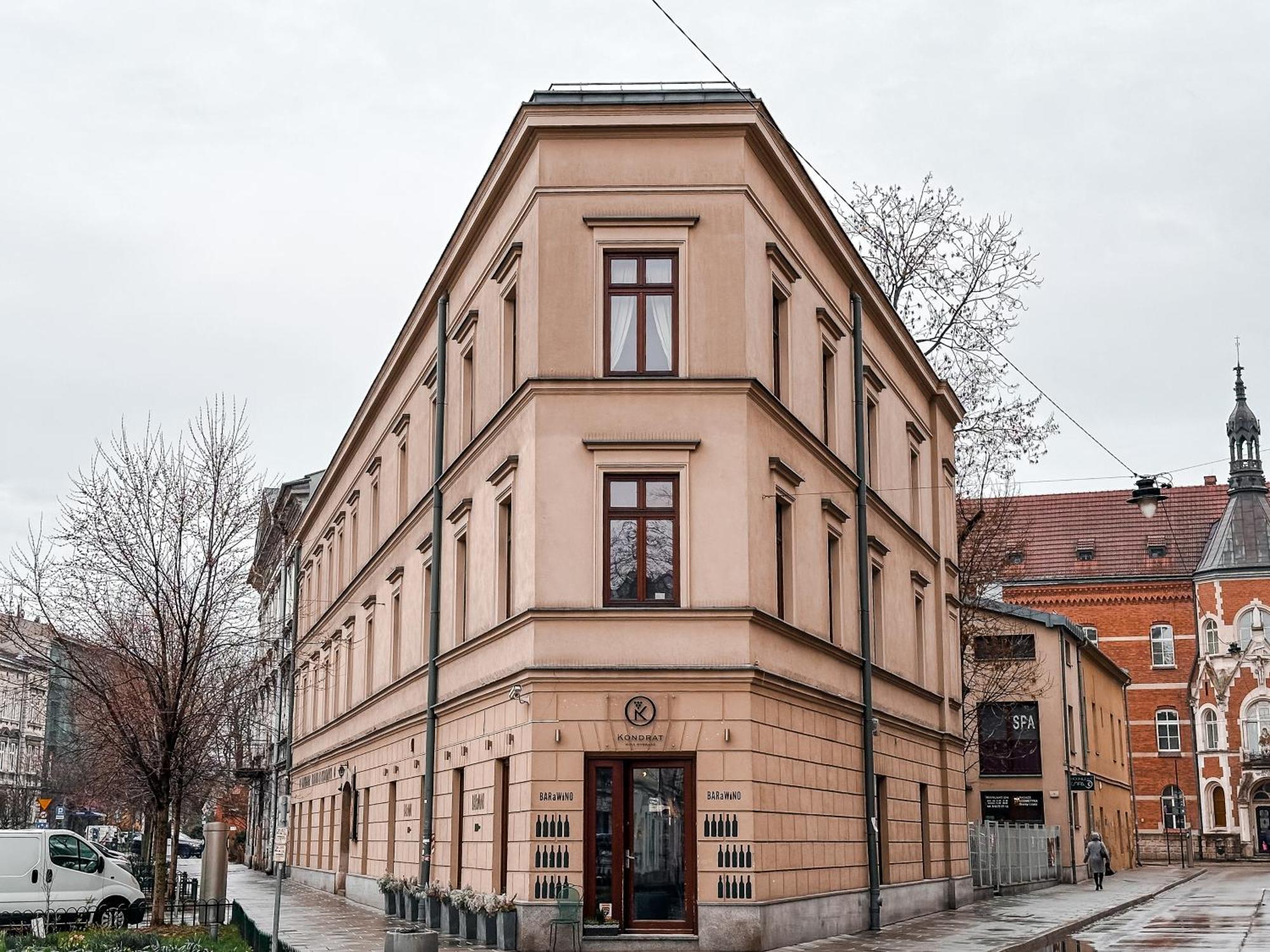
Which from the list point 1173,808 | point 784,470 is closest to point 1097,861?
point 784,470

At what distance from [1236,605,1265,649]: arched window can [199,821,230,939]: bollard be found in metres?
64.3

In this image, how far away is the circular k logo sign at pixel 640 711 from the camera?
1984cm

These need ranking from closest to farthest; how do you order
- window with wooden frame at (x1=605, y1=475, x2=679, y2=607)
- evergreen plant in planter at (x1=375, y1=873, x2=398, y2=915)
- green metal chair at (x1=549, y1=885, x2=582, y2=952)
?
1. green metal chair at (x1=549, y1=885, x2=582, y2=952)
2. window with wooden frame at (x1=605, y1=475, x2=679, y2=607)
3. evergreen plant in planter at (x1=375, y1=873, x2=398, y2=915)

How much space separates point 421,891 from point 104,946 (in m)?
9.98

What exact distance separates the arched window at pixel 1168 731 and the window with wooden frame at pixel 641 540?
6342 centimetres

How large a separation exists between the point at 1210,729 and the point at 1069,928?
54.4 m

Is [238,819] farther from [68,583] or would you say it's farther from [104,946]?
[104,946]

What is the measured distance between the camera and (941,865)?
31172 millimetres

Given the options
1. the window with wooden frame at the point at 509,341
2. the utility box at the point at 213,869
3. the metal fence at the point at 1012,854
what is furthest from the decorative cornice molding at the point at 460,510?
the metal fence at the point at 1012,854

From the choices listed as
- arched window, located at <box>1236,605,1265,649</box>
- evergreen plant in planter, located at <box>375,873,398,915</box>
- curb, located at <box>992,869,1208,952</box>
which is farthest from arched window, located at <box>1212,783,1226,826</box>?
evergreen plant in planter, located at <box>375,873,398,915</box>

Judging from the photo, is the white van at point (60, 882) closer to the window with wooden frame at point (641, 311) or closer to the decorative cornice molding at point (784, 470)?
the window with wooden frame at point (641, 311)

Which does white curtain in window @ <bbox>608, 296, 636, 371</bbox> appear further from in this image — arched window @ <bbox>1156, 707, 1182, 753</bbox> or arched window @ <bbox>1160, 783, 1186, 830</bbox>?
arched window @ <bbox>1156, 707, 1182, 753</bbox>

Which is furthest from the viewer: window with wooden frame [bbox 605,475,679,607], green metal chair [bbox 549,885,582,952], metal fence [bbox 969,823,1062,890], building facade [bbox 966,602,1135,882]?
building facade [bbox 966,602,1135,882]

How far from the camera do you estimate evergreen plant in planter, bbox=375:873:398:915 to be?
26.4 metres
